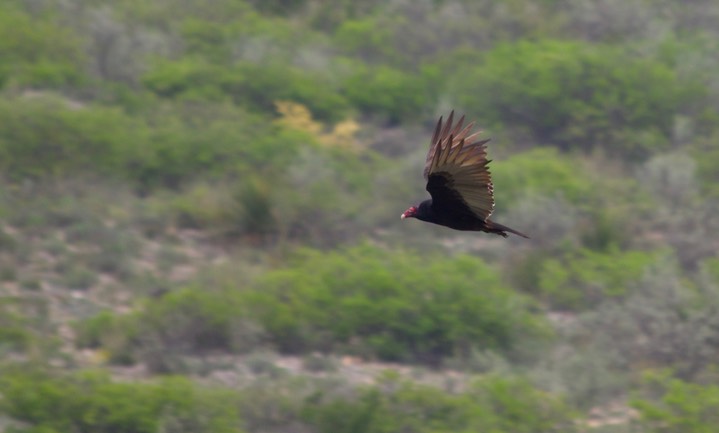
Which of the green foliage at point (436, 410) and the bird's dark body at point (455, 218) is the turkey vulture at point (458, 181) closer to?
the bird's dark body at point (455, 218)

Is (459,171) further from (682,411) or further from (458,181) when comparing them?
(682,411)

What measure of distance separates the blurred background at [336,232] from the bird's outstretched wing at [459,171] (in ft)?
10.3

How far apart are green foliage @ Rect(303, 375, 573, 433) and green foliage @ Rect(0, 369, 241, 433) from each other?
2.49ft

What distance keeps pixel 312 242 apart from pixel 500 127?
17.4 feet

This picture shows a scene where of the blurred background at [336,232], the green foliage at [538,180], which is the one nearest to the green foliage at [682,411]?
the blurred background at [336,232]

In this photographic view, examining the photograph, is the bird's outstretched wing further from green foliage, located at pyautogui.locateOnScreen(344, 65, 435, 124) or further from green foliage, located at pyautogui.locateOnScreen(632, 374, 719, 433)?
green foliage, located at pyautogui.locateOnScreen(344, 65, 435, 124)

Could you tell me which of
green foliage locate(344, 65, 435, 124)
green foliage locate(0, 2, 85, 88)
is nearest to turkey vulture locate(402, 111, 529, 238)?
green foliage locate(0, 2, 85, 88)

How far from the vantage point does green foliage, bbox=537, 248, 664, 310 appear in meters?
13.5

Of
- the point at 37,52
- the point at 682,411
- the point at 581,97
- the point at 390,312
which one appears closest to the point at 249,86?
the point at 37,52

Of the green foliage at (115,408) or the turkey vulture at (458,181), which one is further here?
the green foliage at (115,408)

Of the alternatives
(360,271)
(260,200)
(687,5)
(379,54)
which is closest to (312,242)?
(260,200)

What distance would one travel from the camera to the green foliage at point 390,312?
1212cm

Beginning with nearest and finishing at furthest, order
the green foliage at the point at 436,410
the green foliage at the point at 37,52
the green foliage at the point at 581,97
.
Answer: the green foliage at the point at 436,410 < the green foliage at the point at 37,52 < the green foliage at the point at 581,97

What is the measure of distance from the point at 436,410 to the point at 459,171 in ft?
12.1
